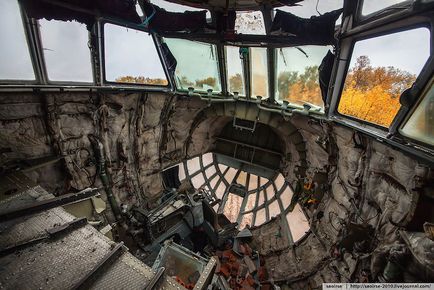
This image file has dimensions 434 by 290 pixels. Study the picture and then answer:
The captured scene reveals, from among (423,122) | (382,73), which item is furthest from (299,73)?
(423,122)

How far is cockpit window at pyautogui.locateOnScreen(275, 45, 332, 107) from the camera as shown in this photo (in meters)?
4.69

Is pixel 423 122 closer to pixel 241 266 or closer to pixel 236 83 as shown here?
pixel 236 83

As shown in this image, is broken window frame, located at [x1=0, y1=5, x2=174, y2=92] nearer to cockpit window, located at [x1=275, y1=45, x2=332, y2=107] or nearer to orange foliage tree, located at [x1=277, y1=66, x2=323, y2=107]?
cockpit window, located at [x1=275, y1=45, x2=332, y2=107]

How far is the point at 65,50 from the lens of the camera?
15.5 ft

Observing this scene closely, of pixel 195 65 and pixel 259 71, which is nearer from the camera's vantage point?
pixel 259 71

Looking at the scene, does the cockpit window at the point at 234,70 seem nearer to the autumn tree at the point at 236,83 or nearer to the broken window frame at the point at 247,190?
the autumn tree at the point at 236,83

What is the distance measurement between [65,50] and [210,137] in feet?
19.6

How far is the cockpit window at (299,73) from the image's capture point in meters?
4.69

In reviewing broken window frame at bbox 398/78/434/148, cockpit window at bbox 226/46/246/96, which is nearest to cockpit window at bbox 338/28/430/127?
broken window frame at bbox 398/78/434/148

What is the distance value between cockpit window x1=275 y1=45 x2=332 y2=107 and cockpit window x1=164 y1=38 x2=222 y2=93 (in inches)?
75.1

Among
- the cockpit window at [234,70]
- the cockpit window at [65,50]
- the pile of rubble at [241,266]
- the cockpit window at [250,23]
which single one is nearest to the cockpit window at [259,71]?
the cockpit window at [234,70]

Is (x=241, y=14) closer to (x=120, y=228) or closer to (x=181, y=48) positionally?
(x=181, y=48)

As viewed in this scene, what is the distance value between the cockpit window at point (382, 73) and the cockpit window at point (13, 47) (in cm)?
620

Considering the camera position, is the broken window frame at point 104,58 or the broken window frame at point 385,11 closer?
the broken window frame at point 385,11
